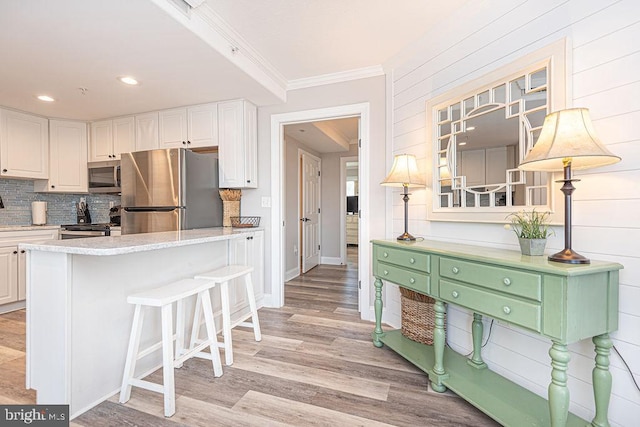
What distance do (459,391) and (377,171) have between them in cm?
186

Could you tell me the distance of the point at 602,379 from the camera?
4.07ft

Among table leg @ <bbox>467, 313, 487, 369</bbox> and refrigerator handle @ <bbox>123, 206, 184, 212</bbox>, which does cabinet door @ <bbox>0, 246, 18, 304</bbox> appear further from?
table leg @ <bbox>467, 313, 487, 369</bbox>

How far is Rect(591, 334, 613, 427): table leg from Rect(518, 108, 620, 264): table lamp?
14.3 inches

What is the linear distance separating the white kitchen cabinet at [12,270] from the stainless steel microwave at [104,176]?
0.84 meters

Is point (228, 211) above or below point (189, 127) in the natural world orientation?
below

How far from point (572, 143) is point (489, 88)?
2.63 feet

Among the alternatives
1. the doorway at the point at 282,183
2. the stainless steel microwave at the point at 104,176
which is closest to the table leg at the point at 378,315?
the doorway at the point at 282,183

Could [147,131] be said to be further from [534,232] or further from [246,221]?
[534,232]

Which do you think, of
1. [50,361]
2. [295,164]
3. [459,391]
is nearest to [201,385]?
[50,361]

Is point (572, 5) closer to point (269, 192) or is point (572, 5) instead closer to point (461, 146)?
point (461, 146)

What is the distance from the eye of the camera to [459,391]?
1613mm

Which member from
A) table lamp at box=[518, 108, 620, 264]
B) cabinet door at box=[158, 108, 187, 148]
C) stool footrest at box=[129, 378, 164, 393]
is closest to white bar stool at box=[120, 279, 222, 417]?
stool footrest at box=[129, 378, 164, 393]

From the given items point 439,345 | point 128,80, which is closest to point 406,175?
point 439,345

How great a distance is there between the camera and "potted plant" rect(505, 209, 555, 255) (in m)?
1.44
